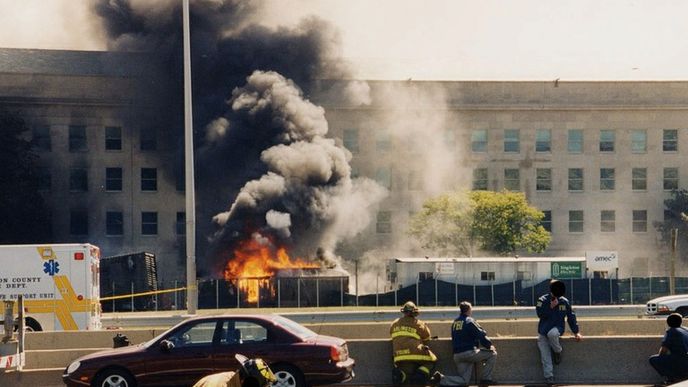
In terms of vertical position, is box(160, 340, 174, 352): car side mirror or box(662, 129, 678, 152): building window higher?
box(662, 129, 678, 152): building window

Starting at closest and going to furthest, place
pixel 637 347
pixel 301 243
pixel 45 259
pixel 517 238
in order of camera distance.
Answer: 1. pixel 637 347
2. pixel 45 259
3. pixel 301 243
4. pixel 517 238

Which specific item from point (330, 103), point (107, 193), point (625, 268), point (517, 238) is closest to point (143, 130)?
point (107, 193)

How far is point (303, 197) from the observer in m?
65.2

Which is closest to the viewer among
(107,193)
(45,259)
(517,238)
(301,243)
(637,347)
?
(637,347)

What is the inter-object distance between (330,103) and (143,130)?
36.7 ft

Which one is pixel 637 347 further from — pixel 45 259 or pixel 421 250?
pixel 421 250

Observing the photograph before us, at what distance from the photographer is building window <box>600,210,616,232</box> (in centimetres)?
7988

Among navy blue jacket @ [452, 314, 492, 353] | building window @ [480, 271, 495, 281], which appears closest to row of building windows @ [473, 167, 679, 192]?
building window @ [480, 271, 495, 281]

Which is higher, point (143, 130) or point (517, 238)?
point (143, 130)

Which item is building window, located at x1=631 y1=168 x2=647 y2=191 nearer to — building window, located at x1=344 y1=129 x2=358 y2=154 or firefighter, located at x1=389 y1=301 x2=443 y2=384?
building window, located at x1=344 y1=129 x2=358 y2=154

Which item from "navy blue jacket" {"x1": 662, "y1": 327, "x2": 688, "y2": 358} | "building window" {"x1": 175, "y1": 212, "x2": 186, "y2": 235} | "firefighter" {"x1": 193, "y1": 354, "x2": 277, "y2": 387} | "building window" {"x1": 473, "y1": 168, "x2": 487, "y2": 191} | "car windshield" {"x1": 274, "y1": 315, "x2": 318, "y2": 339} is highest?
"building window" {"x1": 473, "y1": 168, "x2": 487, "y2": 191}

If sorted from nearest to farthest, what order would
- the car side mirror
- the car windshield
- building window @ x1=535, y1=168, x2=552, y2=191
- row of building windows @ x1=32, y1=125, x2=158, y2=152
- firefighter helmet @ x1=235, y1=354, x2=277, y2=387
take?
firefighter helmet @ x1=235, y1=354, x2=277, y2=387, the car side mirror, the car windshield, row of building windows @ x1=32, y1=125, x2=158, y2=152, building window @ x1=535, y1=168, x2=552, y2=191

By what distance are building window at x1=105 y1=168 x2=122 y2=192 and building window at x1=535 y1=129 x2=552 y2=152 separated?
83.2 feet

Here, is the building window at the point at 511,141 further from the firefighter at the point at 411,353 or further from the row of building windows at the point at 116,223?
the firefighter at the point at 411,353
